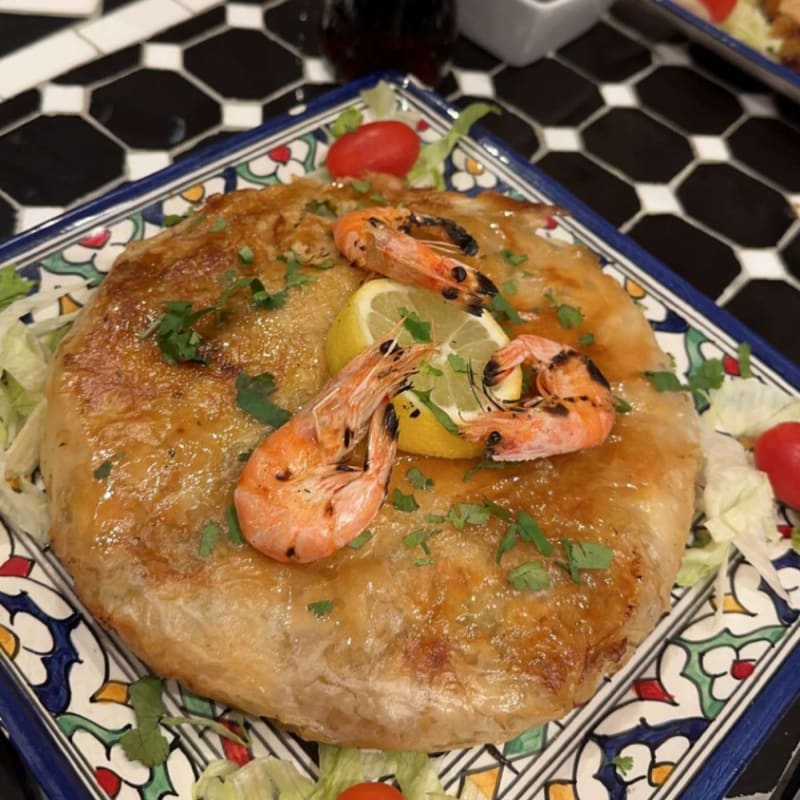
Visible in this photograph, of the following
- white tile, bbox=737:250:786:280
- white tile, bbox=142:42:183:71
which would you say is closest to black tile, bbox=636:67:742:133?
white tile, bbox=737:250:786:280

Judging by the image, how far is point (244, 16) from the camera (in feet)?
15.1

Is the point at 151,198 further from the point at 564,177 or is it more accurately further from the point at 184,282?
the point at 564,177

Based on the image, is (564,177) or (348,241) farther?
(564,177)

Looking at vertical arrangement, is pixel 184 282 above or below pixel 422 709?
above

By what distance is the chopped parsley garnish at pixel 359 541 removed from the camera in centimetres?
222

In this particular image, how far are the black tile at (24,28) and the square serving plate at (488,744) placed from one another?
64.0 inches

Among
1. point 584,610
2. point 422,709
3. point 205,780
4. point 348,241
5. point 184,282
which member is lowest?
point 205,780

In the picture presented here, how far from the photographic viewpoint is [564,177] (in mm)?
4254

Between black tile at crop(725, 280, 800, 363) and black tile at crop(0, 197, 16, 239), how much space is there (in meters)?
3.10

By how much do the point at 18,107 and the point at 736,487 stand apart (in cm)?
345

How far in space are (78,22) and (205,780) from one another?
380cm

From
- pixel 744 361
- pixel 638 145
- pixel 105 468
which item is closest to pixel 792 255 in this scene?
pixel 638 145

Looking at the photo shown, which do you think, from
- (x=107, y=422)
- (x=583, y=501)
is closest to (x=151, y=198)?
(x=107, y=422)

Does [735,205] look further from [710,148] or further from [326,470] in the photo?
[326,470]
